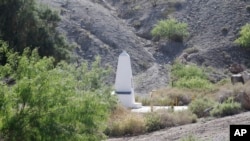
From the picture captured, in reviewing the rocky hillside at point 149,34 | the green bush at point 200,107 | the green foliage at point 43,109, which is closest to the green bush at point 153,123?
the green bush at point 200,107

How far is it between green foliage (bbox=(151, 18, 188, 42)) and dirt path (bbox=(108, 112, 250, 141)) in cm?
3698

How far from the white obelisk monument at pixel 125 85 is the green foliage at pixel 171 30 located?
1127 inches

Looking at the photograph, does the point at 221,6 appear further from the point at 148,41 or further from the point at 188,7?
the point at 148,41

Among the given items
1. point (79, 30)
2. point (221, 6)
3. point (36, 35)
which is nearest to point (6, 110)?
point (36, 35)

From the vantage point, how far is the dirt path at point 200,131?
19.2 meters

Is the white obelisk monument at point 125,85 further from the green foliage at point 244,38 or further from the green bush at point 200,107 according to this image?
the green foliage at point 244,38

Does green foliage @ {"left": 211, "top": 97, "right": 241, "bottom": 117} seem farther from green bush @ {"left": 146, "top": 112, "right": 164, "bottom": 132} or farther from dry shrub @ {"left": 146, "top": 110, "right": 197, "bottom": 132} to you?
green bush @ {"left": 146, "top": 112, "right": 164, "bottom": 132}

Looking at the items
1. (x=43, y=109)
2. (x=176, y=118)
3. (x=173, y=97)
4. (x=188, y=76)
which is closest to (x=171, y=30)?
(x=188, y=76)

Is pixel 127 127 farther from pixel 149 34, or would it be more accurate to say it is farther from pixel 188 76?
pixel 149 34

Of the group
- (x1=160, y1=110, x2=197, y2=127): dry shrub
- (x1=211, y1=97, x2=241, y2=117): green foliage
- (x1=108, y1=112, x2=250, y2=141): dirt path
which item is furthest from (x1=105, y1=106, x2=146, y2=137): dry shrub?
(x1=211, y1=97, x2=241, y2=117): green foliage

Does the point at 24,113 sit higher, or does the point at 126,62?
the point at 126,62

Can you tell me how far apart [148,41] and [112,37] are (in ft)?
19.8

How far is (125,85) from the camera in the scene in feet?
103

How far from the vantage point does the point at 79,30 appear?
56.2 meters
